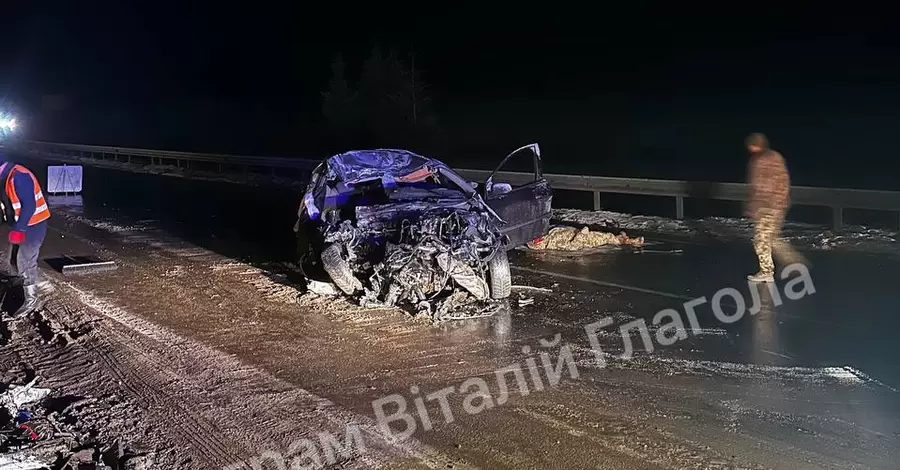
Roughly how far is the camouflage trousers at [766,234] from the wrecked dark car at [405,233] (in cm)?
286

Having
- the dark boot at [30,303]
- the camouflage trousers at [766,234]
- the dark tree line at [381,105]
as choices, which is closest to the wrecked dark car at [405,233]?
the camouflage trousers at [766,234]

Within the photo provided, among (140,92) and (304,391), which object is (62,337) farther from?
(140,92)

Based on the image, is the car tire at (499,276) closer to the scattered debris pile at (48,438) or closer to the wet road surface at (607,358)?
the wet road surface at (607,358)

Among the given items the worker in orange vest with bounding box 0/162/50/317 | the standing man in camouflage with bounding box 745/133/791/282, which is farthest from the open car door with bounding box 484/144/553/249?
the worker in orange vest with bounding box 0/162/50/317

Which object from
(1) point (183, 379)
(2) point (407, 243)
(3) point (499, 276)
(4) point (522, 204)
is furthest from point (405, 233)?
(1) point (183, 379)

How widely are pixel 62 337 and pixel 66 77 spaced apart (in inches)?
3825

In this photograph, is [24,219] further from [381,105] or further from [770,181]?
[381,105]

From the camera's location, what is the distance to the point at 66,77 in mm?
94375

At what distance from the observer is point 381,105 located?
117 feet

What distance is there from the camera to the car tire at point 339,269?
353 inches

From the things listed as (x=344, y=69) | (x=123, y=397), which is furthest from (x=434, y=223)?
(x=344, y=69)

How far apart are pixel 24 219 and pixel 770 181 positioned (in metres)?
8.27

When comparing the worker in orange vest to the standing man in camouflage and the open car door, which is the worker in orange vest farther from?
the standing man in camouflage

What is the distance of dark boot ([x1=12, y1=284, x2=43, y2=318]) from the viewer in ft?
29.3
